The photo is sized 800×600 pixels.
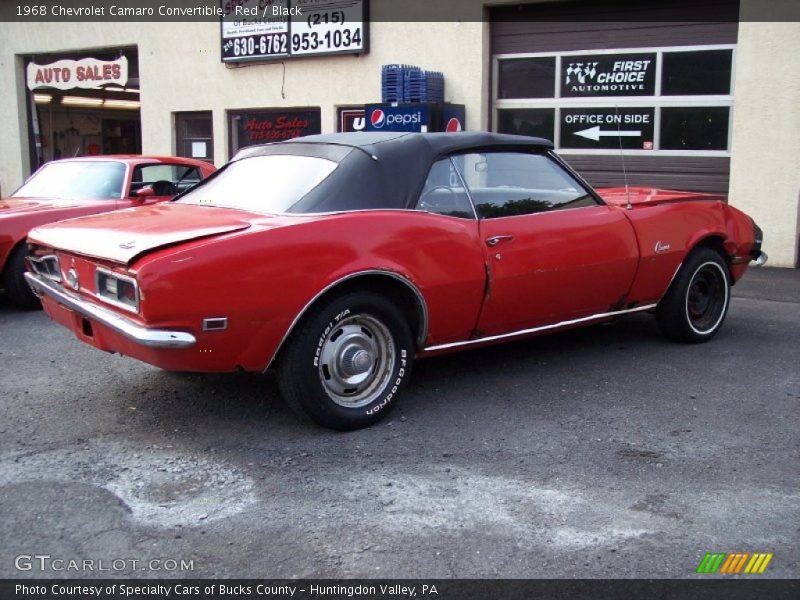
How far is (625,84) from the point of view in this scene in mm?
10773

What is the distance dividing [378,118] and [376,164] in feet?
23.3

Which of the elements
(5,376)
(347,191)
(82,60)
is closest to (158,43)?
(82,60)

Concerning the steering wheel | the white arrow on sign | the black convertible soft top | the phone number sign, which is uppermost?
the phone number sign

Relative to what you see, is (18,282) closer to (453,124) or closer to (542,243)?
(542,243)

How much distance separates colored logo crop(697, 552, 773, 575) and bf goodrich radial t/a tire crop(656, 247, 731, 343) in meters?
3.00

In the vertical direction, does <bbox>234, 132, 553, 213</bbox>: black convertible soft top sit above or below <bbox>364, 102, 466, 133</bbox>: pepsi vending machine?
below

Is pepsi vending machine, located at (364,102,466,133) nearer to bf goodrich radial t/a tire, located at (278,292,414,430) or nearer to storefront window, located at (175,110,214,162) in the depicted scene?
storefront window, located at (175,110,214,162)

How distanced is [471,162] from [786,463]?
7.45 ft

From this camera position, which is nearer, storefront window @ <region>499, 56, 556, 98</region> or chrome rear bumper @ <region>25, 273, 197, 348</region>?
chrome rear bumper @ <region>25, 273, 197, 348</region>

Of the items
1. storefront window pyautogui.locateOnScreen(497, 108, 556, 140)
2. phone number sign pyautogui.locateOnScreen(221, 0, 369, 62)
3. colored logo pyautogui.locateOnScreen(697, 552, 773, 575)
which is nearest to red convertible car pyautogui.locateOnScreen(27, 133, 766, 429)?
colored logo pyautogui.locateOnScreen(697, 552, 773, 575)

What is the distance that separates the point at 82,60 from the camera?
52.6 ft

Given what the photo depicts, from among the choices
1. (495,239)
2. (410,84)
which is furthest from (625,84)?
(495,239)

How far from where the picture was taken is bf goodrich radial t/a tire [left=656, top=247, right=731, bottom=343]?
5.82m

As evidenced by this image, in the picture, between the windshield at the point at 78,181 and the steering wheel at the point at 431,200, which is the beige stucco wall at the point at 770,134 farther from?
the windshield at the point at 78,181
